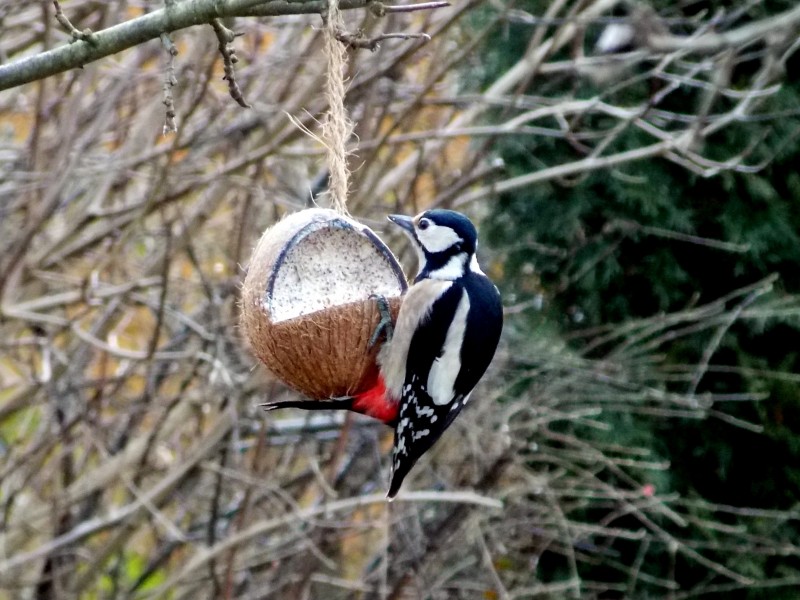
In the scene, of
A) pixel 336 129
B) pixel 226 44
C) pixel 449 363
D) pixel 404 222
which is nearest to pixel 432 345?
pixel 449 363

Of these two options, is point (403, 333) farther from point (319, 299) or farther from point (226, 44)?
point (226, 44)

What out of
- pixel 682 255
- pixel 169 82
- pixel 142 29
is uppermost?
pixel 142 29

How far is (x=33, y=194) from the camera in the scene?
4480mm

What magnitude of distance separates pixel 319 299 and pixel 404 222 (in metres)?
0.32

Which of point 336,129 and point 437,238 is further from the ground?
point 336,129

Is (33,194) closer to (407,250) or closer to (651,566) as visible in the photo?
(407,250)

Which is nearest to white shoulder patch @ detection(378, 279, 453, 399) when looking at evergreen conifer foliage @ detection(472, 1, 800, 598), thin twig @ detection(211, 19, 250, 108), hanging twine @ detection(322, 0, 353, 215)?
hanging twine @ detection(322, 0, 353, 215)

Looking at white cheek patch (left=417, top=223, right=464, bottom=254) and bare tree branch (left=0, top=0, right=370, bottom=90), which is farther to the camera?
white cheek patch (left=417, top=223, right=464, bottom=254)

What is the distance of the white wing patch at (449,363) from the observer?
262 centimetres

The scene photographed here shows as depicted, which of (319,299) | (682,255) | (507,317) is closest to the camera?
(319,299)

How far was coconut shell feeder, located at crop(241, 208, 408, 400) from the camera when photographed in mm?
2396

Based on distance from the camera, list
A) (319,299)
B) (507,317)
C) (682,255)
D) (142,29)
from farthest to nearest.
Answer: (682,255), (507,317), (319,299), (142,29)

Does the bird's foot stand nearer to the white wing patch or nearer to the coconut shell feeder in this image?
the coconut shell feeder

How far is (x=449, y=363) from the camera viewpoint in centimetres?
265
